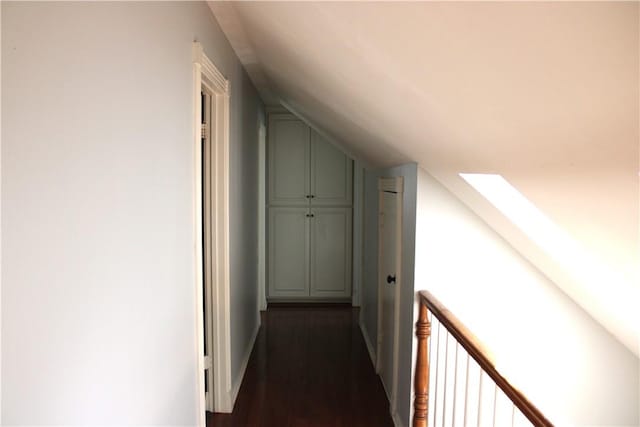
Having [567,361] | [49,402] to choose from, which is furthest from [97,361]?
[567,361]

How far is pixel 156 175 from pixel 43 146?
0.60 m

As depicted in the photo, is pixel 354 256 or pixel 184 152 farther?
pixel 354 256

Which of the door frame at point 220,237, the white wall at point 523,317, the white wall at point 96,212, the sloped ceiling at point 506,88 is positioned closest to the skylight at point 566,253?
the sloped ceiling at point 506,88

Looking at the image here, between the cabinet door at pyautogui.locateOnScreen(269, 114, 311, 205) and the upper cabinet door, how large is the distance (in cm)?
9

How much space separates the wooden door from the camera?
286 cm

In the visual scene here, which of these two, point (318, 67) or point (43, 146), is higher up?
point (318, 67)

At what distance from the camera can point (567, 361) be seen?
2.51 metres

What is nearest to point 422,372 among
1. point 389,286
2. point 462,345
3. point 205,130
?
point 462,345

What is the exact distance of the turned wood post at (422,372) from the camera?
7.63 feet

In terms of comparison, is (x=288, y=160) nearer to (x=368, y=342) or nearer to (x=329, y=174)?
(x=329, y=174)

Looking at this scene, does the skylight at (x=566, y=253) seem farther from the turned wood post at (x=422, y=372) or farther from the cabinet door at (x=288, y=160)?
the cabinet door at (x=288, y=160)

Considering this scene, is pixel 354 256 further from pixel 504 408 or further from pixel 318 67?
pixel 318 67

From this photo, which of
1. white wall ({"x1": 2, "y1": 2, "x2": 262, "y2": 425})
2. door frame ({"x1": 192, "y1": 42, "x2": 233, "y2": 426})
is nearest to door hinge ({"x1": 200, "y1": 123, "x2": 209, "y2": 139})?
door frame ({"x1": 192, "y1": 42, "x2": 233, "y2": 426})

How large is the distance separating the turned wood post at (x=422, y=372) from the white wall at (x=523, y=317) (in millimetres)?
180
